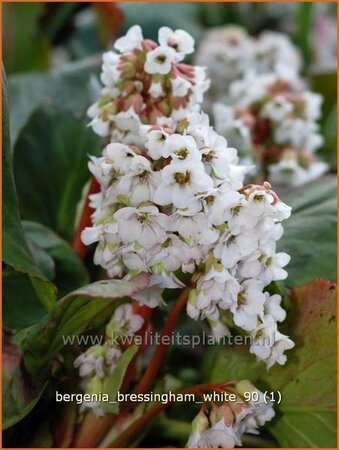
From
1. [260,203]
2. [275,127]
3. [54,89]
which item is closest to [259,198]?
[260,203]

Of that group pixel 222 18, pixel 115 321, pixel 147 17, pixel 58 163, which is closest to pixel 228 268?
pixel 115 321

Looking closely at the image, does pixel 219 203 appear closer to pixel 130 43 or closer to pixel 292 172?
pixel 130 43

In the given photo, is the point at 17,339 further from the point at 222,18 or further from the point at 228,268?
the point at 222,18

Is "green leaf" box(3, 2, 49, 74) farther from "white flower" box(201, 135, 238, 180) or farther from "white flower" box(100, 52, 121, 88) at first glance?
"white flower" box(201, 135, 238, 180)

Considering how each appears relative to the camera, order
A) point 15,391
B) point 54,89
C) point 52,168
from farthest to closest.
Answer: point 54,89
point 52,168
point 15,391

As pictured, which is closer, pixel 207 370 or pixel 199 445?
pixel 199 445

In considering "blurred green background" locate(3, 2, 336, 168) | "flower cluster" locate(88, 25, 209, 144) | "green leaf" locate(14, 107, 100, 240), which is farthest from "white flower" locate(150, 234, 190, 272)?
"blurred green background" locate(3, 2, 336, 168)
